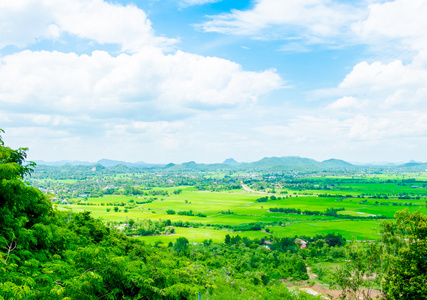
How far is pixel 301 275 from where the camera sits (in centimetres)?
2880

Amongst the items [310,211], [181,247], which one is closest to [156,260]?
[181,247]

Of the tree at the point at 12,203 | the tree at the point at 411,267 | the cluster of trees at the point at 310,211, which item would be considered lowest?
the cluster of trees at the point at 310,211

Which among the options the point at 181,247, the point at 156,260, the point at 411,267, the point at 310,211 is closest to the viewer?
the point at 156,260

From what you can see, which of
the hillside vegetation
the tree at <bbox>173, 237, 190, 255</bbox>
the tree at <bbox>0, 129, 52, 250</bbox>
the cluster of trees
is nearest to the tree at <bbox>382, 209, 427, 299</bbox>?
the hillside vegetation

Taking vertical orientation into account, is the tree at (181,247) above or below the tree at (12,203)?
below

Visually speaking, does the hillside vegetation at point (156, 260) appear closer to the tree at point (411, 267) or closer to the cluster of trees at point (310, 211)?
the tree at point (411, 267)

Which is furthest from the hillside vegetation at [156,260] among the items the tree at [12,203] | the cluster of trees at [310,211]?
the cluster of trees at [310,211]

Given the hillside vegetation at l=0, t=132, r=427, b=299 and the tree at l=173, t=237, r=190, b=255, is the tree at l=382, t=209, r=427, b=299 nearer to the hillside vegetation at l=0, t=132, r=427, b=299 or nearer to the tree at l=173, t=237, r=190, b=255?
the hillside vegetation at l=0, t=132, r=427, b=299

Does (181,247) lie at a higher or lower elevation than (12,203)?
lower

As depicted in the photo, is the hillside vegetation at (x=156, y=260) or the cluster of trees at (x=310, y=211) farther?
the cluster of trees at (x=310, y=211)

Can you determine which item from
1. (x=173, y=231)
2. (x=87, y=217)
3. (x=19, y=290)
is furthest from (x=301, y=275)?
(x=19, y=290)

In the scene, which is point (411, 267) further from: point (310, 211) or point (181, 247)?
point (310, 211)

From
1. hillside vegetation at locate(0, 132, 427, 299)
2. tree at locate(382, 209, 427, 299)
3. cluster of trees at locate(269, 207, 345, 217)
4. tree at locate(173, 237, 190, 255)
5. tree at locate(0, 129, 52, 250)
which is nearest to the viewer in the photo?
hillside vegetation at locate(0, 132, 427, 299)

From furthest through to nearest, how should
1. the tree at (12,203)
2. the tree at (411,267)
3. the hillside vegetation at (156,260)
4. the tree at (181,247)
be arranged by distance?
the tree at (181,247) → the tree at (411,267) → the tree at (12,203) → the hillside vegetation at (156,260)
